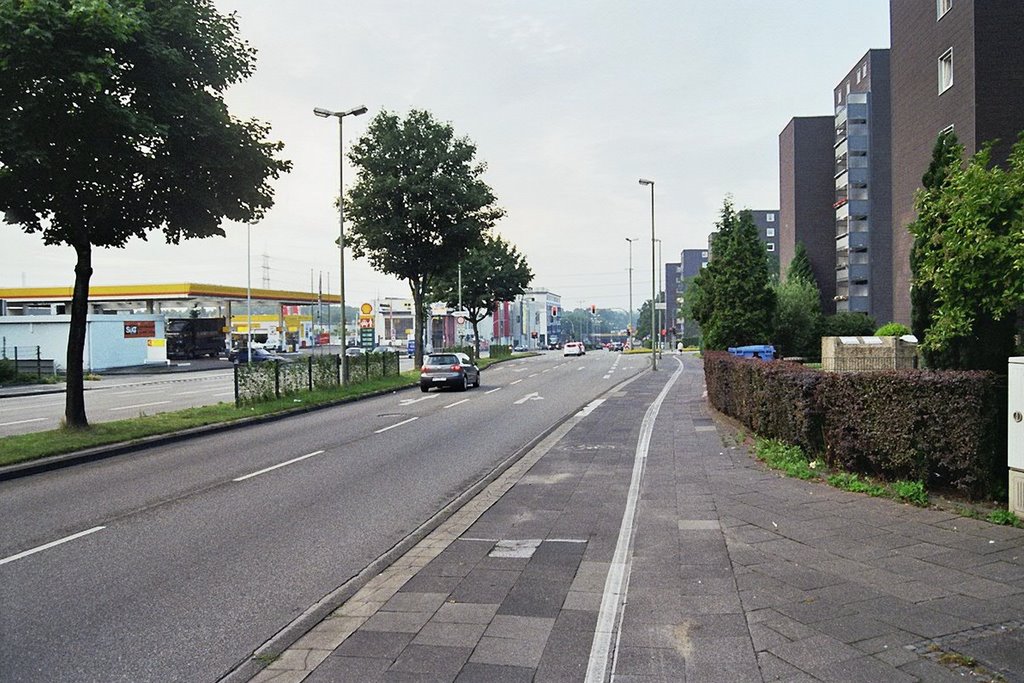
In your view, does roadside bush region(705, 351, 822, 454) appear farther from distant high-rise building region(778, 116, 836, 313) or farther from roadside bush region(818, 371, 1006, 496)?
distant high-rise building region(778, 116, 836, 313)

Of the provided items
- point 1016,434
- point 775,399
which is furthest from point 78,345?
point 1016,434

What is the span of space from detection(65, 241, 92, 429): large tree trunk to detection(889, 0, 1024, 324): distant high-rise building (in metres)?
22.6

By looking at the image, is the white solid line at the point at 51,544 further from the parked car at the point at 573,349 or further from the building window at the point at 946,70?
the parked car at the point at 573,349

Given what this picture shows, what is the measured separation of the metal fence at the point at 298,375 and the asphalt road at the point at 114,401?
7.68 feet

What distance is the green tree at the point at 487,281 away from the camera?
61.2 metres

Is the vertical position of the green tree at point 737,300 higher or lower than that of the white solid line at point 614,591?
higher

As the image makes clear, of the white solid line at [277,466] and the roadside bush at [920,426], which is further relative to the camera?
the white solid line at [277,466]

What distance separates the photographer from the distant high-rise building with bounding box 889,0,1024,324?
95.1ft

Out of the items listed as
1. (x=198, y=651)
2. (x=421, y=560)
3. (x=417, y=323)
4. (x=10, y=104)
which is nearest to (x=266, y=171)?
(x=10, y=104)

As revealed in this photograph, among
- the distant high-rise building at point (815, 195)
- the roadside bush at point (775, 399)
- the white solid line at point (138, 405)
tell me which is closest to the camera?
the roadside bush at point (775, 399)

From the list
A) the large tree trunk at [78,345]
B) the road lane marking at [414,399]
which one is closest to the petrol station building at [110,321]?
the road lane marking at [414,399]

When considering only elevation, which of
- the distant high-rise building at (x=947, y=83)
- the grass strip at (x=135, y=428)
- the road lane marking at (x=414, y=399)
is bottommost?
the road lane marking at (x=414, y=399)

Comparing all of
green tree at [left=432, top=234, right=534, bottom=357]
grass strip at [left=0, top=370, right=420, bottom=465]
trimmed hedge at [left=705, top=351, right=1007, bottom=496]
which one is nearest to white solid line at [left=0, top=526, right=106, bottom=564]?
grass strip at [left=0, top=370, right=420, bottom=465]

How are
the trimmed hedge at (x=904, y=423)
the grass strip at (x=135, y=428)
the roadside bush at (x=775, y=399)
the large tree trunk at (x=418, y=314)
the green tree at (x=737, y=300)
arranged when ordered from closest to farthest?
the trimmed hedge at (x=904, y=423), the roadside bush at (x=775, y=399), the grass strip at (x=135, y=428), the green tree at (x=737, y=300), the large tree trunk at (x=418, y=314)
